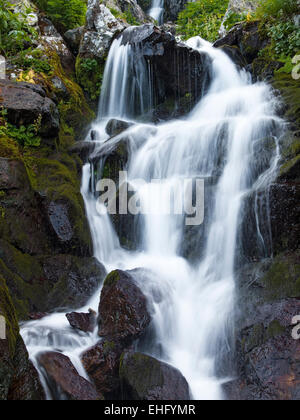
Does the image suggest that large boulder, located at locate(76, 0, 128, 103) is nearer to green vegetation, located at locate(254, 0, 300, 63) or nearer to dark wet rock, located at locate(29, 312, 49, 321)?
green vegetation, located at locate(254, 0, 300, 63)

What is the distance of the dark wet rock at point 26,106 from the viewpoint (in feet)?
20.8

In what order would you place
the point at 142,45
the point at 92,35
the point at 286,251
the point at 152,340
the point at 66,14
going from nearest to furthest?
the point at 152,340, the point at 286,251, the point at 142,45, the point at 92,35, the point at 66,14

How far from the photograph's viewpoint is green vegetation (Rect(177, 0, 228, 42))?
1354 cm

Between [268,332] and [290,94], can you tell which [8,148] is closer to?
[268,332]

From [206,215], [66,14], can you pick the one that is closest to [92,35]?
[66,14]

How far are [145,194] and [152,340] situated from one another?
3032mm

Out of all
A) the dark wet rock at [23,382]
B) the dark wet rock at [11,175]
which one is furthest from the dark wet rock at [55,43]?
the dark wet rock at [23,382]

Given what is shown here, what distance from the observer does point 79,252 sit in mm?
5840

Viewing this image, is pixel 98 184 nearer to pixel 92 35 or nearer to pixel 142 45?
pixel 142 45

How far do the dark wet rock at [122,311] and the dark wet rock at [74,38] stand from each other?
8.86 m

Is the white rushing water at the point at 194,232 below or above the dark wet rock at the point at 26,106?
below

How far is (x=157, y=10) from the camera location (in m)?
19.6

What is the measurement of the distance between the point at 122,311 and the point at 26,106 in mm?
4256
